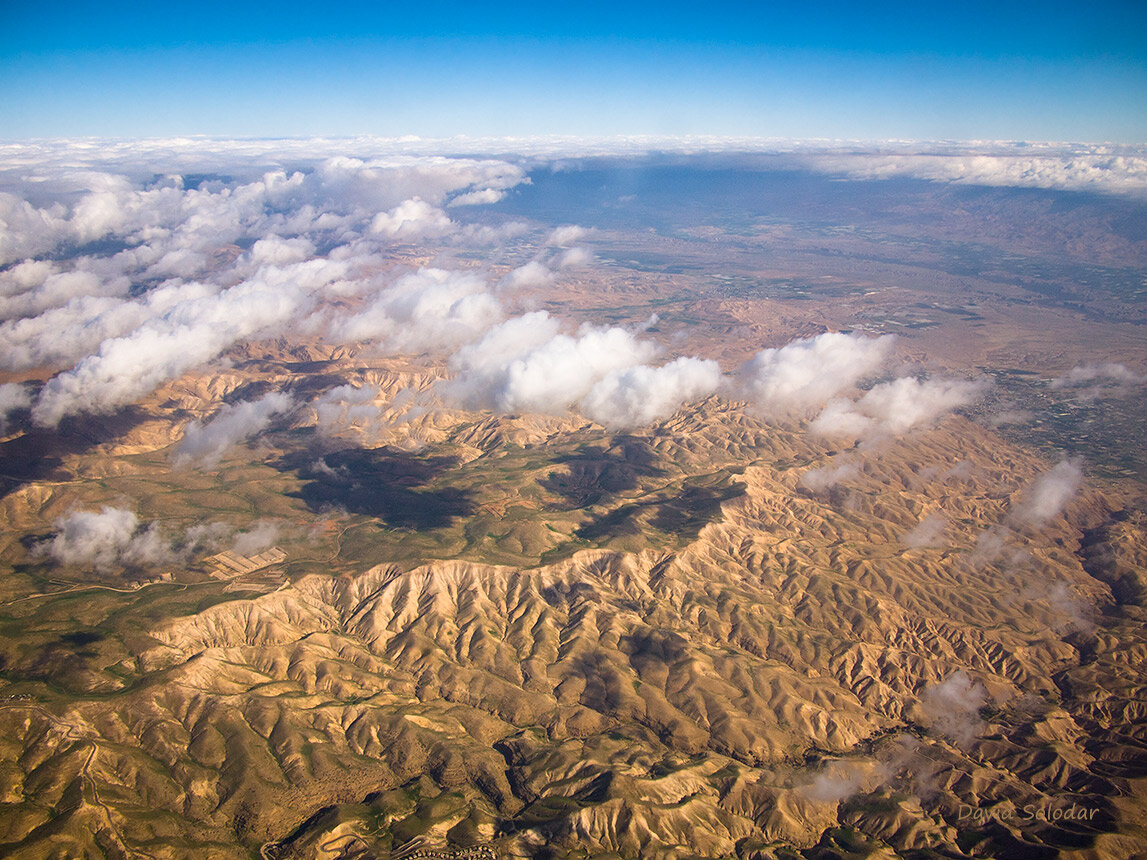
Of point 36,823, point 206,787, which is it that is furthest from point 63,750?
point 206,787

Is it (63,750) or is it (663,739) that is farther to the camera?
(663,739)

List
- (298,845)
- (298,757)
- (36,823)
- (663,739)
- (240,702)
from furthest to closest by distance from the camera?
(663,739) → (240,702) → (298,757) → (298,845) → (36,823)

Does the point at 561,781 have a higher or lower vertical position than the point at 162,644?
lower

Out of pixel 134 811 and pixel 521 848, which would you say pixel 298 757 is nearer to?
pixel 134 811

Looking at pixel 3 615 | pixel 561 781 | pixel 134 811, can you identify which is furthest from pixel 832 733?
pixel 3 615

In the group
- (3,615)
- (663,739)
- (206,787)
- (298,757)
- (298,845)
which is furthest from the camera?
(3,615)

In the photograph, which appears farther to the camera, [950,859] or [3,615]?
[3,615]

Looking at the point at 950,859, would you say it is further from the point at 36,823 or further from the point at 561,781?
the point at 36,823

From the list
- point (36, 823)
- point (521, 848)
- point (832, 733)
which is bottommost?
point (832, 733)

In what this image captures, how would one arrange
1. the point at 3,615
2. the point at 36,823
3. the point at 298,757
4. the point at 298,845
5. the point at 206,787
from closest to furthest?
the point at 36,823 < the point at 298,845 < the point at 206,787 < the point at 298,757 < the point at 3,615
